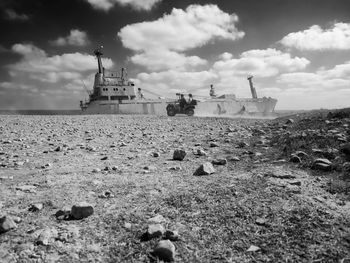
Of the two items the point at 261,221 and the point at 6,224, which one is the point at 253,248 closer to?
the point at 261,221

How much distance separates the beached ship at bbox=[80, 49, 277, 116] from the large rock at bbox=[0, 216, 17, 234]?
38.6 meters

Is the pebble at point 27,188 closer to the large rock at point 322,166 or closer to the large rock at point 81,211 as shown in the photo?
the large rock at point 81,211

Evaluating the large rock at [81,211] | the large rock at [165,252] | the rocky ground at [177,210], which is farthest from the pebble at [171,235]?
the large rock at [81,211]

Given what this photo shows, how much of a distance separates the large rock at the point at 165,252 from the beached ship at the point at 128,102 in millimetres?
38883

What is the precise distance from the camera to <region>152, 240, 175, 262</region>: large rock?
2.52 m

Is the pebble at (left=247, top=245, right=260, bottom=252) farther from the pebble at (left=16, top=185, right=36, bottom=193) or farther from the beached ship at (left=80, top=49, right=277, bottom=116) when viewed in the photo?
the beached ship at (left=80, top=49, right=277, bottom=116)

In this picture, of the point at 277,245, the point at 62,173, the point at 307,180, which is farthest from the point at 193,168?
the point at 277,245

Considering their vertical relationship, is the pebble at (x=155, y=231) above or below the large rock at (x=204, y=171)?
below

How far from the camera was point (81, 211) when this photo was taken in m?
3.33

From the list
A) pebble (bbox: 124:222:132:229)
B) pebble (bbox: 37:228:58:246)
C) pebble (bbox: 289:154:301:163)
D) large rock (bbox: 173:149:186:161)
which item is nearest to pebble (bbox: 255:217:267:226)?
pebble (bbox: 124:222:132:229)

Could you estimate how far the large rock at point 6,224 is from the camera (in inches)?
116

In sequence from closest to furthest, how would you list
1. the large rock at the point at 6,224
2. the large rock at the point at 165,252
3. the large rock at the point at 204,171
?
the large rock at the point at 165,252 → the large rock at the point at 6,224 → the large rock at the point at 204,171

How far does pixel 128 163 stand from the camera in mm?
6375

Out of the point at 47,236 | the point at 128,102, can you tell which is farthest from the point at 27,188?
the point at 128,102
